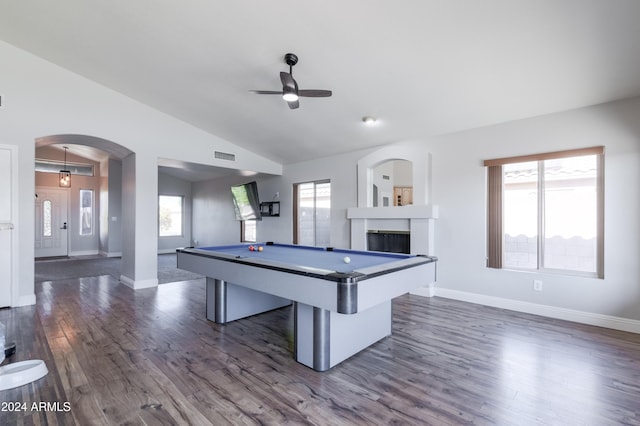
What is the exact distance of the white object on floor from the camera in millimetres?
2150

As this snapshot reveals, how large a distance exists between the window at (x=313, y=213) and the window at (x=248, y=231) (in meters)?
1.81

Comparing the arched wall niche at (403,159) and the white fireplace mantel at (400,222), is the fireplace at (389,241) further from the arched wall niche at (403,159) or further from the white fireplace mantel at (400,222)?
the arched wall niche at (403,159)

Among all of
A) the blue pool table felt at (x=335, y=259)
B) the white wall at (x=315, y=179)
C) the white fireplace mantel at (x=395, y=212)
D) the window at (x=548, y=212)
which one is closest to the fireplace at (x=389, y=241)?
the white fireplace mantel at (x=395, y=212)

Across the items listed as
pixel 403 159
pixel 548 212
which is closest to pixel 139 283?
pixel 403 159

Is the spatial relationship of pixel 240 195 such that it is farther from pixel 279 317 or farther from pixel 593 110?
pixel 593 110

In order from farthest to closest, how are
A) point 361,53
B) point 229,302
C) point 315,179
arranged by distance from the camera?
point 315,179
point 229,302
point 361,53

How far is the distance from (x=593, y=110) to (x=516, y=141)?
0.78 meters

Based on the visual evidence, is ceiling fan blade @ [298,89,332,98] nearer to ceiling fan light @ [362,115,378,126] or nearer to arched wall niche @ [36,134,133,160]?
ceiling fan light @ [362,115,378,126]

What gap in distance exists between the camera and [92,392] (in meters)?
2.11

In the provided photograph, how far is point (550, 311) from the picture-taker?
3.75 meters

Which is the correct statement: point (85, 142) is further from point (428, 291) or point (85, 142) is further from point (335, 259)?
point (428, 291)

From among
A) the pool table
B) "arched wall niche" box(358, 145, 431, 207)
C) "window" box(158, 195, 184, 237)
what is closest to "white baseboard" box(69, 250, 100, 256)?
"window" box(158, 195, 184, 237)

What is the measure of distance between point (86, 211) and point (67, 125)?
252 inches

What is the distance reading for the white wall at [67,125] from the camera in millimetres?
4215
